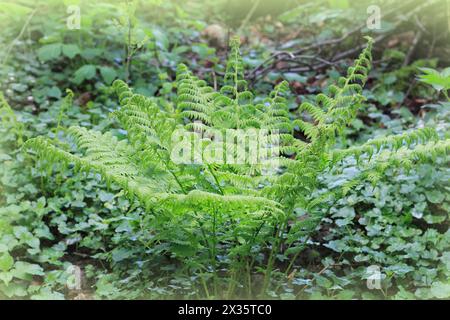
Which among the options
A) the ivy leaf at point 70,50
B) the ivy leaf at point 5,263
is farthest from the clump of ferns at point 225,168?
the ivy leaf at point 70,50

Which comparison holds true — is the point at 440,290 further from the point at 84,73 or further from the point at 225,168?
the point at 84,73

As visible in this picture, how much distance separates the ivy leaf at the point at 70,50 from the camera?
408cm

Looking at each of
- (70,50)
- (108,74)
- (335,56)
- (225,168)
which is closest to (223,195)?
(225,168)

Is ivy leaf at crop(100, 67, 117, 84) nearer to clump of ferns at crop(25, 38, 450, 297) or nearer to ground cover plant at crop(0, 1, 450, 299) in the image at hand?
ground cover plant at crop(0, 1, 450, 299)

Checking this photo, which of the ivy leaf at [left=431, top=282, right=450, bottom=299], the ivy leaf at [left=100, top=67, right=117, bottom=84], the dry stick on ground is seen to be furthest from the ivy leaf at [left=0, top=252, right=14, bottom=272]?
the dry stick on ground

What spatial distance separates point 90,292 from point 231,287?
0.65 meters

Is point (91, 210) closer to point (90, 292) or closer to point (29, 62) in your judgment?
point (90, 292)

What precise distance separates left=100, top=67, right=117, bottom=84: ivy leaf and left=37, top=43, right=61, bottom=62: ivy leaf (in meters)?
0.34

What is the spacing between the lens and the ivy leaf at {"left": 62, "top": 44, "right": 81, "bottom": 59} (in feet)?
13.4

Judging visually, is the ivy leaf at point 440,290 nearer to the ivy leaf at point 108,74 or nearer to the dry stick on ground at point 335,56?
the dry stick on ground at point 335,56

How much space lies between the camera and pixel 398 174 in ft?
9.92

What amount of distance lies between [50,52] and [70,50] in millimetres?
139

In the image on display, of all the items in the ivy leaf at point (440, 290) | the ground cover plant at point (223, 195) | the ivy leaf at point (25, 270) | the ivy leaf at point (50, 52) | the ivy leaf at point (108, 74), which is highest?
the ivy leaf at point (50, 52)

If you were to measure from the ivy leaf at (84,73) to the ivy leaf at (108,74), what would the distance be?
68 millimetres
